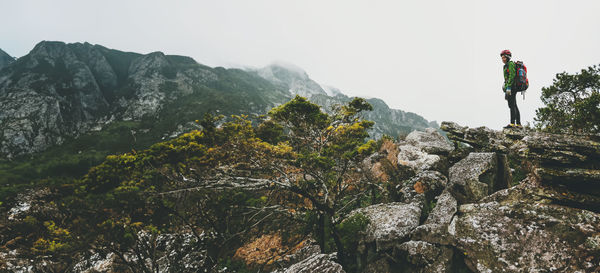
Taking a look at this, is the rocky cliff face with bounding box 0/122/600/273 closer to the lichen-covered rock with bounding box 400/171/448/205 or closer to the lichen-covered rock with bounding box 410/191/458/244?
the lichen-covered rock with bounding box 410/191/458/244

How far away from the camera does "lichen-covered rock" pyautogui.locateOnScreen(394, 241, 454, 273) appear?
6656mm

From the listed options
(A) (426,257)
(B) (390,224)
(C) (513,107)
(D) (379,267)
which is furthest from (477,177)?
(D) (379,267)

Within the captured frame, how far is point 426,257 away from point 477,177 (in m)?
4.49

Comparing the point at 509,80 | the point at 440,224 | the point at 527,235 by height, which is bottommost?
the point at 440,224

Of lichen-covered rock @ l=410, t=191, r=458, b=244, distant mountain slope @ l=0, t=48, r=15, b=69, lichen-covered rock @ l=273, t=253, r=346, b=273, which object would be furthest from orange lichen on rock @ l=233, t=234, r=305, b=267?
distant mountain slope @ l=0, t=48, r=15, b=69

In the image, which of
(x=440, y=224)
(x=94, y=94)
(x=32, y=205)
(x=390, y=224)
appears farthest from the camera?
(x=94, y=94)

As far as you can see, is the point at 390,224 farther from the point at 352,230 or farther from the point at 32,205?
Answer: the point at 32,205

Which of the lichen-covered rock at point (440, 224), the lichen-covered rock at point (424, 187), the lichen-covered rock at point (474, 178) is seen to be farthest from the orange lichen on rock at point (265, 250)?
the lichen-covered rock at point (474, 178)

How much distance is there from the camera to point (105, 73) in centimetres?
11431

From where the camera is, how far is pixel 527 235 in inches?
231

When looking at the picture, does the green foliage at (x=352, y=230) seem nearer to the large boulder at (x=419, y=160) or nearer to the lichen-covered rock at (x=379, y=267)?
the lichen-covered rock at (x=379, y=267)

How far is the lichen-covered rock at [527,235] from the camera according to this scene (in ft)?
16.8

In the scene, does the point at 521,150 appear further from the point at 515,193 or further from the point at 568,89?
the point at 568,89

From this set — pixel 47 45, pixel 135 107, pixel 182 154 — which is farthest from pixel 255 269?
pixel 47 45
